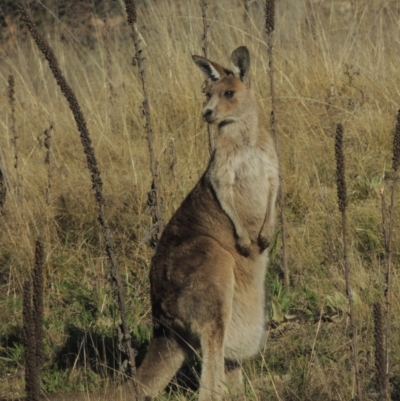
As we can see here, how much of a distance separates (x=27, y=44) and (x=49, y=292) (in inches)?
238

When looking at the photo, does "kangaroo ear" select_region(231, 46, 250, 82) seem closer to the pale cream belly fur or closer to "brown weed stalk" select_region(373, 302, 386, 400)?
the pale cream belly fur

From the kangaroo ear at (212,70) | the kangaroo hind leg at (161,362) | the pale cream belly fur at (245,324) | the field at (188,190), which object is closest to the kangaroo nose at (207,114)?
the kangaroo ear at (212,70)

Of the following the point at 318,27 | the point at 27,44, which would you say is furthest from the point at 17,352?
the point at 27,44

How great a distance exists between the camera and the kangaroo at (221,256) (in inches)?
163

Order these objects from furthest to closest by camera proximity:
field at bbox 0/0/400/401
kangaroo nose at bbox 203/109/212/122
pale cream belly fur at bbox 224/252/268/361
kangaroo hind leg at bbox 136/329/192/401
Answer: kangaroo nose at bbox 203/109/212/122 → field at bbox 0/0/400/401 → pale cream belly fur at bbox 224/252/268/361 → kangaroo hind leg at bbox 136/329/192/401

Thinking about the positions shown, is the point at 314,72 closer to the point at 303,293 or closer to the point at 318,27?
the point at 318,27

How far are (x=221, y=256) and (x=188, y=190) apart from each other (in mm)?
1967

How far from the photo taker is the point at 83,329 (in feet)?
17.1

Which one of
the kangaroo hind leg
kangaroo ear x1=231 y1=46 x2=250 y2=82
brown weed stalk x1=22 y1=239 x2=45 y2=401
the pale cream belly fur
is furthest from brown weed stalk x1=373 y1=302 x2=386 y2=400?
kangaroo ear x1=231 y1=46 x2=250 y2=82

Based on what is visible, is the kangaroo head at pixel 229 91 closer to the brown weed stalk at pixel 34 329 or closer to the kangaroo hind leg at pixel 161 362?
the kangaroo hind leg at pixel 161 362

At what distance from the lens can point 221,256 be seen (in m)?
4.38

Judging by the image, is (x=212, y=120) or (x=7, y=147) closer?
(x=212, y=120)

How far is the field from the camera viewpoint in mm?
4594

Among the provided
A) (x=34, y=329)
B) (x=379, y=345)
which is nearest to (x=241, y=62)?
(x=379, y=345)
